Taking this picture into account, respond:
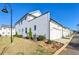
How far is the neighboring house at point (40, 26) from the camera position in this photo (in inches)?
201

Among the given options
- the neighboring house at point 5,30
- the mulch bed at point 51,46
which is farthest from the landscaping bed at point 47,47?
the neighboring house at point 5,30

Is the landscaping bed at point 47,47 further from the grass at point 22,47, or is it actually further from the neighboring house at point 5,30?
the neighboring house at point 5,30

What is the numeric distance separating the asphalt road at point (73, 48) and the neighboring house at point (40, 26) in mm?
105

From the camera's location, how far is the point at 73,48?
5117 millimetres

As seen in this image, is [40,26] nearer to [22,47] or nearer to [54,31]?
[54,31]

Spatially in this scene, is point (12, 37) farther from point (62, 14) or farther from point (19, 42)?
point (62, 14)

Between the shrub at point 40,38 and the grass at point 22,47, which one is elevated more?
the shrub at point 40,38

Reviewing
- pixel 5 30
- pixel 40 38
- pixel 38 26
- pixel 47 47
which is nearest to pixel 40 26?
pixel 38 26

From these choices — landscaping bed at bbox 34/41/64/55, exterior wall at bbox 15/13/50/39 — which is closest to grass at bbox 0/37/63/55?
landscaping bed at bbox 34/41/64/55

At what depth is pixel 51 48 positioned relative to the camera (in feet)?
16.8

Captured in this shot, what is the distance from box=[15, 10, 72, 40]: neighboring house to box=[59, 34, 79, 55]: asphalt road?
11 cm

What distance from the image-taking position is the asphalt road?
16.7ft

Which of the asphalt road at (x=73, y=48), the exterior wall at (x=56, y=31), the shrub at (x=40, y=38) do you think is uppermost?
the exterior wall at (x=56, y=31)

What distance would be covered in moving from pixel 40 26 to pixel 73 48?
1.59 feet
